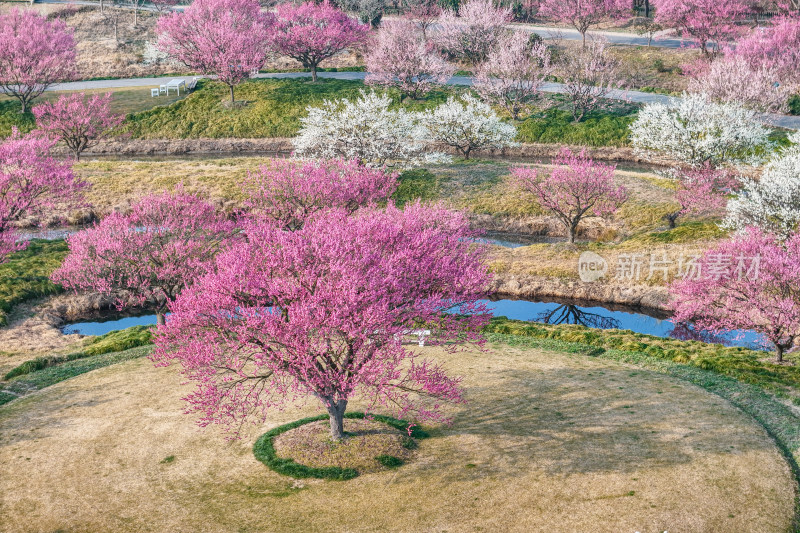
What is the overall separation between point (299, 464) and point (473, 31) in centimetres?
7435

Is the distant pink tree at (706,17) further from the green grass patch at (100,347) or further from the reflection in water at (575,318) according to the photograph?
the green grass patch at (100,347)

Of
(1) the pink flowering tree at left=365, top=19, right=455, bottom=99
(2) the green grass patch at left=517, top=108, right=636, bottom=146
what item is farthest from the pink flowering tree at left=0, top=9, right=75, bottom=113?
(2) the green grass patch at left=517, top=108, right=636, bottom=146

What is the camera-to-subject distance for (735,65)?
2852 inches

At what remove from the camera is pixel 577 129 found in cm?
7681

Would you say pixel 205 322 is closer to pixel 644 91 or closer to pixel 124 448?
pixel 124 448

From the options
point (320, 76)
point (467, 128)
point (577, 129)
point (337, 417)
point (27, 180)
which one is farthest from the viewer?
point (320, 76)

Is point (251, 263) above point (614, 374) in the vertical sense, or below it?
above

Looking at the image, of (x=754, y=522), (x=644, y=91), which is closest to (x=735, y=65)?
(x=644, y=91)

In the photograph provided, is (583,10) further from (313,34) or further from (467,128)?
(467,128)

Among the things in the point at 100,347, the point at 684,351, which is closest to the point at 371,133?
the point at 100,347

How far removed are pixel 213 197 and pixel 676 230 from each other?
35.0m

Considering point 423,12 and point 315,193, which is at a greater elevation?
point 423,12

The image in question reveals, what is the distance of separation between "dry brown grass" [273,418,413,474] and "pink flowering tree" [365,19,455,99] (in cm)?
5987

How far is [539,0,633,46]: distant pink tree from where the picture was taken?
3605 inches
